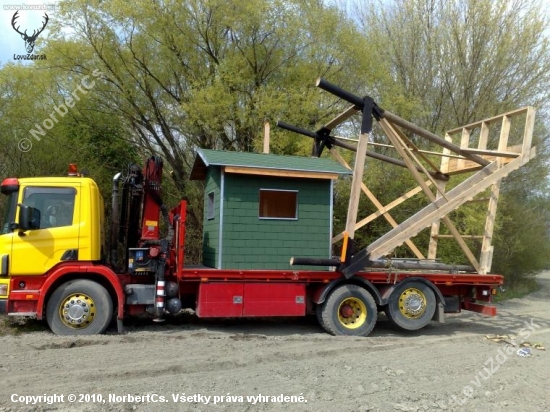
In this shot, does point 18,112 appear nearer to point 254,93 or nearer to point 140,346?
point 254,93

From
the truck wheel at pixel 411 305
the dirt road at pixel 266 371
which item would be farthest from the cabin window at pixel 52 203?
the truck wheel at pixel 411 305

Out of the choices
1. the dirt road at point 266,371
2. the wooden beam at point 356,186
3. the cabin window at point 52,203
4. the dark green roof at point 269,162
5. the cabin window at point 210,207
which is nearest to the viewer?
the dirt road at point 266,371

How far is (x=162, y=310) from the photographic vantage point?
8.76 meters

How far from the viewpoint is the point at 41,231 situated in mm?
8336

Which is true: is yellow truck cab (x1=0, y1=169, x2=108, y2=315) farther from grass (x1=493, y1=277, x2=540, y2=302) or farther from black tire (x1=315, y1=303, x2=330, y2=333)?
grass (x1=493, y1=277, x2=540, y2=302)

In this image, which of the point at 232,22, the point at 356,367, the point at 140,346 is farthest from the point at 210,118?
the point at 356,367

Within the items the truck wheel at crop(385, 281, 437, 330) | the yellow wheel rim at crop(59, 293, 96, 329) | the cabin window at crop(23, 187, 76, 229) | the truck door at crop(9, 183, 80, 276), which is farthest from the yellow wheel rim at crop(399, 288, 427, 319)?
the cabin window at crop(23, 187, 76, 229)

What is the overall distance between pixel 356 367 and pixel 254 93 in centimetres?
1005

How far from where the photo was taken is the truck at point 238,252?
328 inches

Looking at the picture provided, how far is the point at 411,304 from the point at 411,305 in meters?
0.02

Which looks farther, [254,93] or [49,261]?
[254,93]

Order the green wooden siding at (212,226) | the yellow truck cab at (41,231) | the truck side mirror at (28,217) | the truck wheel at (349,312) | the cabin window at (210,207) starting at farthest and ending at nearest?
1. the cabin window at (210,207)
2. the green wooden siding at (212,226)
3. the truck wheel at (349,312)
4. the yellow truck cab at (41,231)
5. the truck side mirror at (28,217)

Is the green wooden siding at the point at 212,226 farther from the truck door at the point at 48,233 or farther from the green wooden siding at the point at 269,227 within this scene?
the truck door at the point at 48,233

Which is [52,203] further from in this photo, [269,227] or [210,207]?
[269,227]
